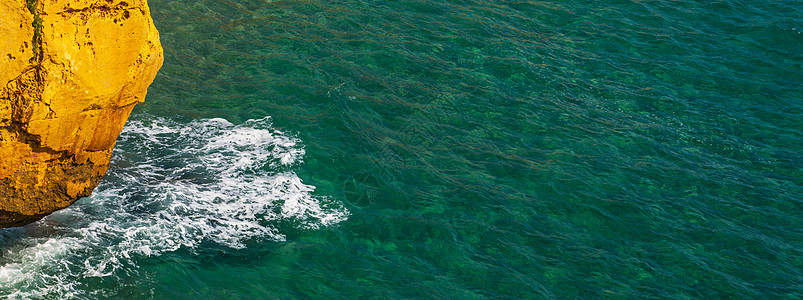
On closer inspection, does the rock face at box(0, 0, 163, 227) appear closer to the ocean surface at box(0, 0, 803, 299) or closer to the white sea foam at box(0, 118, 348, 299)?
the white sea foam at box(0, 118, 348, 299)

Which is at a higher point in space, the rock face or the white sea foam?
the rock face

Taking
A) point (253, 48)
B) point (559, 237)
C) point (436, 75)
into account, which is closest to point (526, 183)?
point (559, 237)

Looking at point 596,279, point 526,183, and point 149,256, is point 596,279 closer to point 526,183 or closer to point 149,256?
point 526,183

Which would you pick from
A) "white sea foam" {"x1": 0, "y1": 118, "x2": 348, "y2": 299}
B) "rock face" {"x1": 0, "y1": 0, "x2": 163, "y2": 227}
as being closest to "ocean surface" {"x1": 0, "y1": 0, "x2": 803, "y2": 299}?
"white sea foam" {"x1": 0, "y1": 118, "x2": 348, "y2": 299}

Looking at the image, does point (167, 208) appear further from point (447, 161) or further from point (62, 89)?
point (447, 161)

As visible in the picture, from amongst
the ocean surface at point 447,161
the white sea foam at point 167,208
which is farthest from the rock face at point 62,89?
the ocean surface at point 447,161

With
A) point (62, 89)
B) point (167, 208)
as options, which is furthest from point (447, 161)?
point (62, 89)
